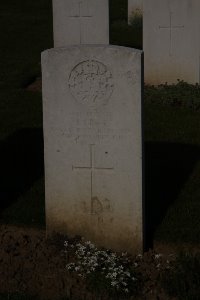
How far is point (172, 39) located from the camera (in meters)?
11.5

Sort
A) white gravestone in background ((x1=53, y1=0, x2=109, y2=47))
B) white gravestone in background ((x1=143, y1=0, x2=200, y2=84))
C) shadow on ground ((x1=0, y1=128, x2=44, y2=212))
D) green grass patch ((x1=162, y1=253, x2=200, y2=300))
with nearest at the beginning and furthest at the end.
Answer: green grass patch ((x1=162, y1=253, x2=200, y2=300))
shadow on ground ((x1=0, y1=128, x2=44, y2=212))
white gravestone in background ((x1=143, y1=0, x2=200, y2=84))
white gravestone in background ((x1=53, y1=0, x2=109, y2=47))

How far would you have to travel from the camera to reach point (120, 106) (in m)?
5.41

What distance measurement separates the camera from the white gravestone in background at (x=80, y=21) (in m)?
11.7

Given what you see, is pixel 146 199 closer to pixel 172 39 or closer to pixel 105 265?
pixel 105 265

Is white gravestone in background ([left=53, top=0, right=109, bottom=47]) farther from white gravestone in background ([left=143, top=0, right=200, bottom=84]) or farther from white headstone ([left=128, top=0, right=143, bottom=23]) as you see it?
white headstone ([left=128, top=0, right=143, bottom=23])

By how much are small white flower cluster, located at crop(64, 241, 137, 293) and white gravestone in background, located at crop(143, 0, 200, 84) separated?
6.37m

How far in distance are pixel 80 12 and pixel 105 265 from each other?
23.7 ft

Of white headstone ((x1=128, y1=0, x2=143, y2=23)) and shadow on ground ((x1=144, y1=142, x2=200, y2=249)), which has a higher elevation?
white headstone ((x1=128, y1=0, x2=143, y2=23))

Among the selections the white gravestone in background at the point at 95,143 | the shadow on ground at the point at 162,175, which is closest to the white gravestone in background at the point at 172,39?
the shadow on ground at the point at 162,175

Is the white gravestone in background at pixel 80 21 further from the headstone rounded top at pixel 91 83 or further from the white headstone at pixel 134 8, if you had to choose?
the white headstone at pixel 134 8

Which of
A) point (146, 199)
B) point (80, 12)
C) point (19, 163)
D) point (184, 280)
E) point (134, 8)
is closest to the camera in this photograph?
point (184, 280)

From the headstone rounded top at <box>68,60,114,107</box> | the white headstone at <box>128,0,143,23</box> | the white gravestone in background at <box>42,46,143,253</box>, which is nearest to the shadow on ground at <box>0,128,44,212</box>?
the white gravestone in background at <box>42,46,143,253</box>

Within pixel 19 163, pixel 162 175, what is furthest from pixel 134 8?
pixel 162 175

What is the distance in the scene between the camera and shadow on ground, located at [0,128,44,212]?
7.08m
